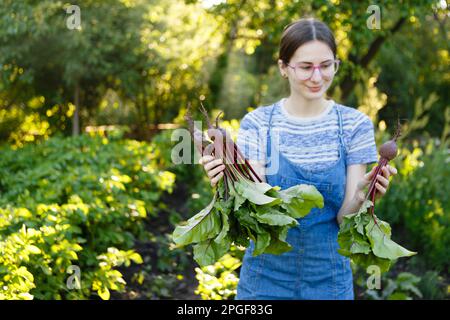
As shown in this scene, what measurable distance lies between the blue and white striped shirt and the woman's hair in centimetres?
23

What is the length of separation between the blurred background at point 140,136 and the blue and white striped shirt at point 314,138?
9.6 inches

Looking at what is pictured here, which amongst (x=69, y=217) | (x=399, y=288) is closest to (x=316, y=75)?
(x=69, y=217)

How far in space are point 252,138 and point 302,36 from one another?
402 mm

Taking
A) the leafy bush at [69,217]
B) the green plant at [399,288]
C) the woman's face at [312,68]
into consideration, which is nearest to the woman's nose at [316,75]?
the woman's face at [312,68]

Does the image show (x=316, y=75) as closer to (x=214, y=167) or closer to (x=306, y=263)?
(x=214, y=167)

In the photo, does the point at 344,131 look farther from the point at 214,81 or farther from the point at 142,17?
the point at 214,81

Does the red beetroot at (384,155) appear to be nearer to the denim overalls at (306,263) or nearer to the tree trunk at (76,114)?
the denim overalls at (306,263)

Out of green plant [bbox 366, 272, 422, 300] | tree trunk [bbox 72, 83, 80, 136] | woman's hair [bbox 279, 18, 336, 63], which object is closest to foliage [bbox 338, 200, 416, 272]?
woman's hair [bbox 279, 18, 336, 63]

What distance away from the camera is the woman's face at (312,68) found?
7.11ft

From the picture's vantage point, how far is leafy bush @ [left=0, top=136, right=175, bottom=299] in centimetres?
280

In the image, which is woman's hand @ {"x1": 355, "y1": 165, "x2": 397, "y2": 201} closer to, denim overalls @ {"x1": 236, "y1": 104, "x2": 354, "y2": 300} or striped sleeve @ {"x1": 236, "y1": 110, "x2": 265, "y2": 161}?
denim overalls @ {"x1": 236, "y1": 104, "x2": 354, "y2": 300}

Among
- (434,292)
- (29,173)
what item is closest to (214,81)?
(29,173)

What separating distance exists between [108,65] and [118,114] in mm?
1635

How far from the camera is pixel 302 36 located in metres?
2.19
